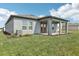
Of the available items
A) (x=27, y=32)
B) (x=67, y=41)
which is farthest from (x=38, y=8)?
(x=67, y=41)

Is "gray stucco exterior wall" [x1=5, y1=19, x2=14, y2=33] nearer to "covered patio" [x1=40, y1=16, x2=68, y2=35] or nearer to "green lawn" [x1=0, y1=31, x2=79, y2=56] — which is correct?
"green lawn" [x1=0, y1=31, x2=79, y2=56]

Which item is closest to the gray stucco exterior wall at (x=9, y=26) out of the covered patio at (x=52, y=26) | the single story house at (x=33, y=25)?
the single story house at (x=33, y=25)

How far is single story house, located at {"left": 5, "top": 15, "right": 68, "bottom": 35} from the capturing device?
4.55m

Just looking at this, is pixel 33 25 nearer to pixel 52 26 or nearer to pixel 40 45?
pixel 52 26

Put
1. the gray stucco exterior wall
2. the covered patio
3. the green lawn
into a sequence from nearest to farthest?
the green lawn, the gray stucco exterior wall, the covered patio

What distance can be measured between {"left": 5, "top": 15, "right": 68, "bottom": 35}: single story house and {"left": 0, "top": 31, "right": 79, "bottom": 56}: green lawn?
0.45ft

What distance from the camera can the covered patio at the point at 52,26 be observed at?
4.61 meters

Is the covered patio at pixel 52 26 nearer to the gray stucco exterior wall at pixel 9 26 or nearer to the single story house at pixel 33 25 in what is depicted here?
the single story house at pixel 33 25

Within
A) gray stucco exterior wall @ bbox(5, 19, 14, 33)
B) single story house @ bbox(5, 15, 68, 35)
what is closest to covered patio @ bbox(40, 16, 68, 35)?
single story house @ bbox(5, 15, 68, 35)

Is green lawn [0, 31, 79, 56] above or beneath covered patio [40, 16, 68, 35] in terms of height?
beneath

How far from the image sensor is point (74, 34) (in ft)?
15.3

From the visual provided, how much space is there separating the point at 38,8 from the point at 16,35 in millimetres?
779

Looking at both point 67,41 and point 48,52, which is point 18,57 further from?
point 67,41

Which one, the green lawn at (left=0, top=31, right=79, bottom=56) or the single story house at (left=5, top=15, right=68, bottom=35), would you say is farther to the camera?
the single story house at (left=5, top=15, right=68, bottom=35)
